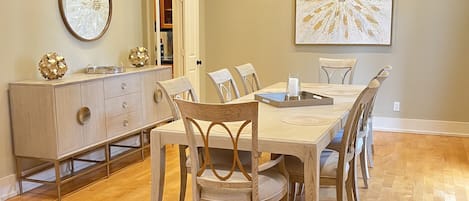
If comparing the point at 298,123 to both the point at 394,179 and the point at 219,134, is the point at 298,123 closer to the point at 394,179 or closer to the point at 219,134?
the point at 219,134

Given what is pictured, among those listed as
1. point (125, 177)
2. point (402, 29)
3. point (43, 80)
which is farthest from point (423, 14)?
point (43, 80)

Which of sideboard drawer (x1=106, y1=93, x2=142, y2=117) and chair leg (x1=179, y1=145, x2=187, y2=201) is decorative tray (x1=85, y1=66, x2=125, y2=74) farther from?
chair leg (x1=179, y1=145, x2=187, y2=201)

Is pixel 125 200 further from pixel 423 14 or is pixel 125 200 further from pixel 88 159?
pixel 423 14

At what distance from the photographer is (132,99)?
14.7ft

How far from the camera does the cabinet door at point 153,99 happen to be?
4.70 metres

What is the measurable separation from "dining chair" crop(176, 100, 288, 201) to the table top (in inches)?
5.1

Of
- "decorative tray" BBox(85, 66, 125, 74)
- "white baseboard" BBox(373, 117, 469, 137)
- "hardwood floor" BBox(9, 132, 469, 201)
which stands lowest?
"hardwood floor" BBox(9, 132, 469, 201)

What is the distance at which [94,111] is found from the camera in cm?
399

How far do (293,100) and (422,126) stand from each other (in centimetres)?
304

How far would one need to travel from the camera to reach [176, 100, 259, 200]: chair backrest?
2277mm

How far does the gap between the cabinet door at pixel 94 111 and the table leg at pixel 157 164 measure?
1323 millimetres

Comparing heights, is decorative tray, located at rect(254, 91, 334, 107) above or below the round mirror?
below

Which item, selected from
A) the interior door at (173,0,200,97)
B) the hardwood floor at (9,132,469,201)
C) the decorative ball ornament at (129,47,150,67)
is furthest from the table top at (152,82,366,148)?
the interior door at (173,0,200,97)

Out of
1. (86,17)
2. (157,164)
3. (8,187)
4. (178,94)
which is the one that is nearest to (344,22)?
(86,17)
